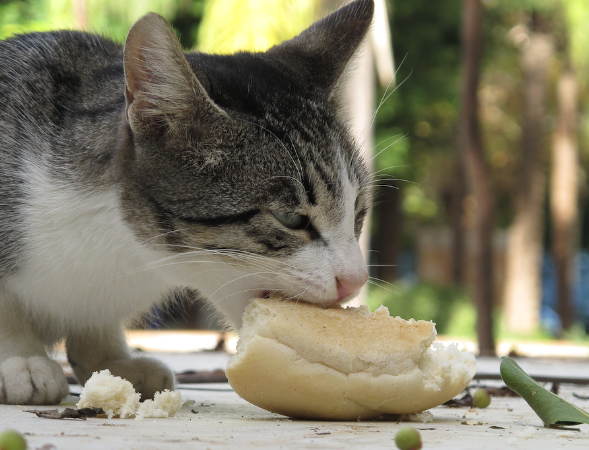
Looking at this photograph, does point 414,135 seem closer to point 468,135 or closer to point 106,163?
point 468,135

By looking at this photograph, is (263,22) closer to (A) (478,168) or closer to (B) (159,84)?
(A) (478,168)

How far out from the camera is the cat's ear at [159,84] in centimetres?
240

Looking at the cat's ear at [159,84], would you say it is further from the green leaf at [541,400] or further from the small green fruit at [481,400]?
the small green fruit at [481,400]

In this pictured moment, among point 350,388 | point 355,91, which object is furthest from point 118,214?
point 355,91

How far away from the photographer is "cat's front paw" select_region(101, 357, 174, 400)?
115 inches

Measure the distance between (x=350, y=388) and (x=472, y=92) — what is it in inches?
265

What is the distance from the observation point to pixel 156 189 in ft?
8.45

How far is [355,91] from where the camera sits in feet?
25.5

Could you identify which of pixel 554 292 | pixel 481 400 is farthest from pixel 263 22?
pixel 554 292

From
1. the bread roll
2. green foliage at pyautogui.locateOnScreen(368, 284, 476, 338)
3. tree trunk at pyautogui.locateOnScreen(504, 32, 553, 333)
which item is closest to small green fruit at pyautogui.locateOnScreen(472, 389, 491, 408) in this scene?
the bread roll

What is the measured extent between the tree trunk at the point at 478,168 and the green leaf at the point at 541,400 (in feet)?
20.4

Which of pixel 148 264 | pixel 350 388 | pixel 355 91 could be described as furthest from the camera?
pixel 355 91

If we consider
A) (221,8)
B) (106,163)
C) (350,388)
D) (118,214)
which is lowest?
(350,388)

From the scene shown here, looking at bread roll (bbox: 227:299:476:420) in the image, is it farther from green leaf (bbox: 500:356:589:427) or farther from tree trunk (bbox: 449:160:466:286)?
tree trunk (bbox: 449:160:466:286)
